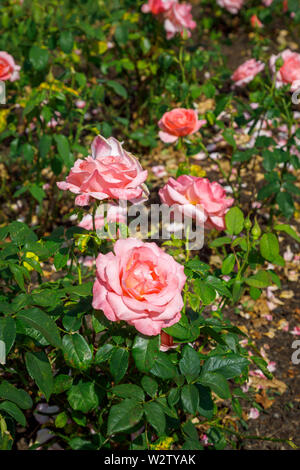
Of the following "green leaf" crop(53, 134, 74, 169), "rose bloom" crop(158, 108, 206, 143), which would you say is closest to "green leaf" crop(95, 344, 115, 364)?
"rose bloom" crop(158, 108, 206, 143)

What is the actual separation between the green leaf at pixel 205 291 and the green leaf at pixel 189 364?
11 cm

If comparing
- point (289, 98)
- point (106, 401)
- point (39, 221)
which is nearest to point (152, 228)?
point (39, 221)

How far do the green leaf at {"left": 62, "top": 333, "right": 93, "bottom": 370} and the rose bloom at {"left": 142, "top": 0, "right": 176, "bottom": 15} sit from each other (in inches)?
72.0

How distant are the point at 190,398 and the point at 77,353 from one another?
24cm

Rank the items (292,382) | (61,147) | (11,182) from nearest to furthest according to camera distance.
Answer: (292,382), (61,147), (11,182)

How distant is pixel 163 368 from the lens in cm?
96

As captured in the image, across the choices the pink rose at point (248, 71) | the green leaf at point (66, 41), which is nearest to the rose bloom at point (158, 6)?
the pink rose at point (248, 71)

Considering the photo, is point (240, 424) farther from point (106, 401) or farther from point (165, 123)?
point (165, 123)

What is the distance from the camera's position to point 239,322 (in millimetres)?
1888

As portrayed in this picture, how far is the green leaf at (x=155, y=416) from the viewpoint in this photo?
903 mm

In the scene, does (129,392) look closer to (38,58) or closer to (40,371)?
(40,371)

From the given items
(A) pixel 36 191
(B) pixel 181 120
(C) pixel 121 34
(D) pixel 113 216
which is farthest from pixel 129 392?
(C) pixel 121 34

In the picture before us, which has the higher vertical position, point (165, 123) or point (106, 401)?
point (165, 123)

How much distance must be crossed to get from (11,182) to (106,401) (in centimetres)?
152
